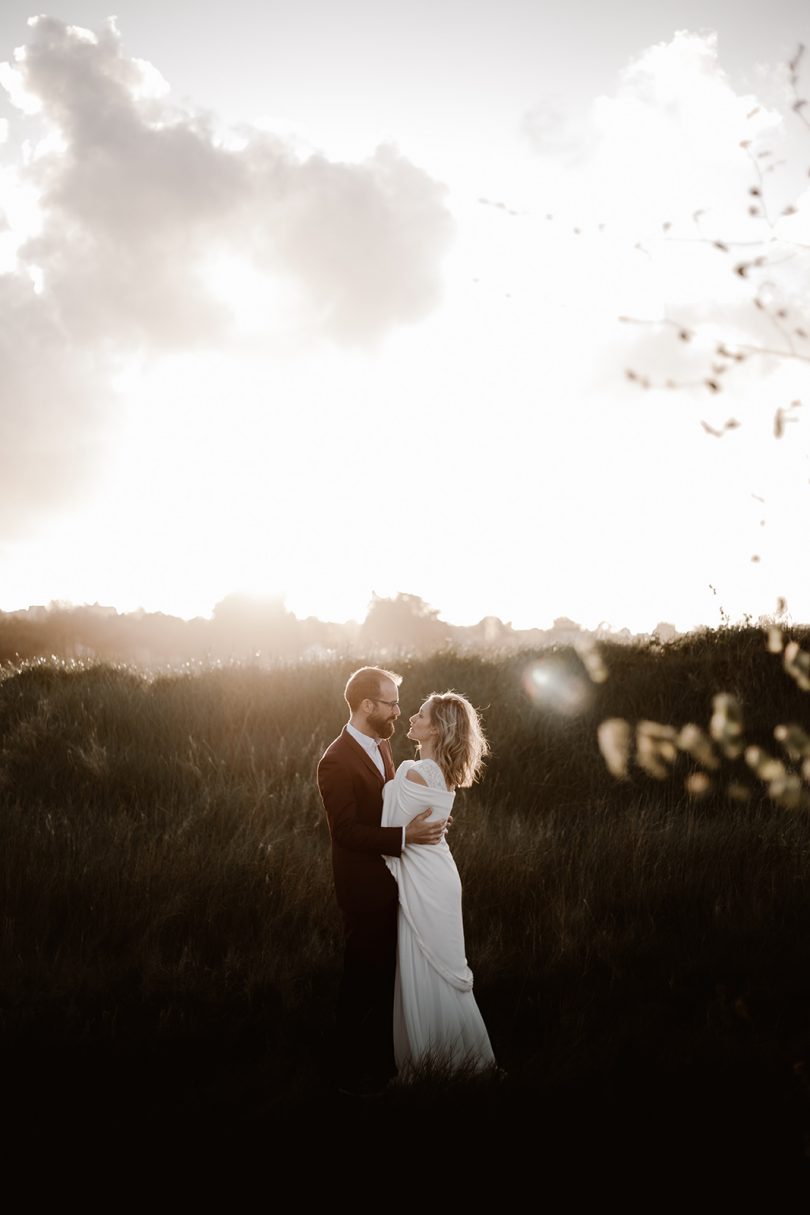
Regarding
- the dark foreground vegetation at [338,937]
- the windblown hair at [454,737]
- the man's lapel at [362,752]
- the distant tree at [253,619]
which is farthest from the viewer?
the distant tree at [253,619]

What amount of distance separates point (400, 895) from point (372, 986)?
51 cm

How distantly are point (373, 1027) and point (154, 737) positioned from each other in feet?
21.0

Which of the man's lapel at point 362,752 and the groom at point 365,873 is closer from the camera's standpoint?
the groom at point 365,873

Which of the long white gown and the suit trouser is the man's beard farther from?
the suit trouser

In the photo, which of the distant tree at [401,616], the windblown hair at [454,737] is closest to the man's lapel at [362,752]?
the windblown hair at [454,737]

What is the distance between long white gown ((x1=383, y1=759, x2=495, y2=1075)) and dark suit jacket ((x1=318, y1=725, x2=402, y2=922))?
4.1 inches

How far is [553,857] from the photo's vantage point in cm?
779

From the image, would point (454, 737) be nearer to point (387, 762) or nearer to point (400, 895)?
point (387, 762)

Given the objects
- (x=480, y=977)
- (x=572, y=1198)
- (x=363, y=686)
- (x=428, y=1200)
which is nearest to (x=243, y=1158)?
(x=428, y=1200)

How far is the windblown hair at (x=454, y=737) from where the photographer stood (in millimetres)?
4590

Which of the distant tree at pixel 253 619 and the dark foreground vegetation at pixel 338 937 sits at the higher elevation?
the distant tree at pixel 253 619

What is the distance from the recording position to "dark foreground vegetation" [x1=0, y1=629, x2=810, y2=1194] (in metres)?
4.06

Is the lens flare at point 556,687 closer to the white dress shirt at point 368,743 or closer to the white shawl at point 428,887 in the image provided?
the white dress shirt at point 368,743

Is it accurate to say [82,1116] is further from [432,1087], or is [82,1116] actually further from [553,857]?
[553,857]
